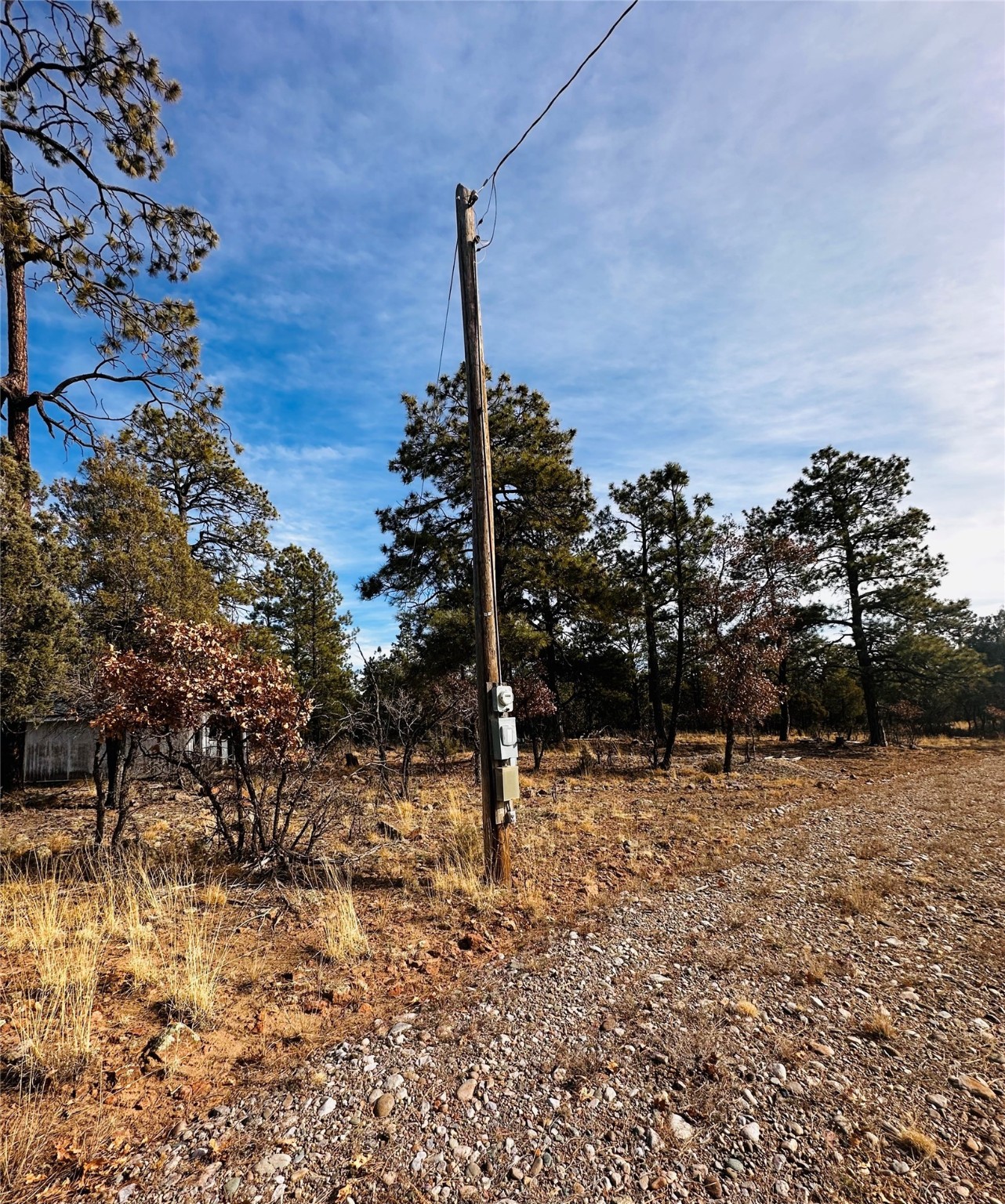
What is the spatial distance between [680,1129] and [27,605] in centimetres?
1038

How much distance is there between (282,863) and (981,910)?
250 inches

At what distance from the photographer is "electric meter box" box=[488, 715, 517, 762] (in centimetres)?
513

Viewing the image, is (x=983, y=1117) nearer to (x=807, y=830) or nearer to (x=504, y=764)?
(x=504, y=764)

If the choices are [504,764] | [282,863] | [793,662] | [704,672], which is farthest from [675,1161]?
[793,662]

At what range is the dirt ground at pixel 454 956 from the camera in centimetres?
227

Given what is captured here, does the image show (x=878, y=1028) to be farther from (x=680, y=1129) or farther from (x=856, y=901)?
(x=856, y=901)

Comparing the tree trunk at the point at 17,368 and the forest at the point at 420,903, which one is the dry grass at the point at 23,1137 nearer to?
the forest at the point at 420,903

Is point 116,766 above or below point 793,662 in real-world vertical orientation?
below

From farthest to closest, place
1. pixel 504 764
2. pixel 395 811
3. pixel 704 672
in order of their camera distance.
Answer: pixel 704 672
pixel 395 811
pixel 504 764

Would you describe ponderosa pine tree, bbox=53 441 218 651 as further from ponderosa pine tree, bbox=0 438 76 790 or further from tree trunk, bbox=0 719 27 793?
tree trunk, bbox=0 719 27 793

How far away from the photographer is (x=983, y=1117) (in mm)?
2303

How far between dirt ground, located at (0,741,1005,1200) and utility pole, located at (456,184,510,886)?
1.63ft

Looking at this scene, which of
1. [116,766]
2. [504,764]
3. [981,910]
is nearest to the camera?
[981,910]

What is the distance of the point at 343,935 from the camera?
3.98 m
